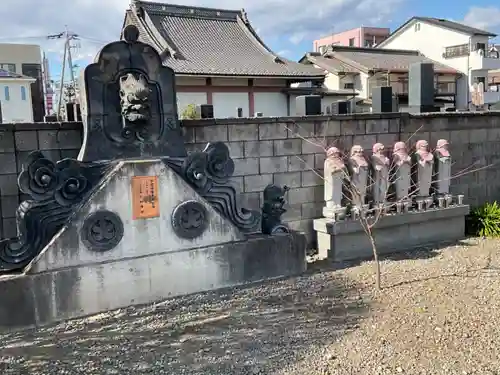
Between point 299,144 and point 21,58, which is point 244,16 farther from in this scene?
point 21,58

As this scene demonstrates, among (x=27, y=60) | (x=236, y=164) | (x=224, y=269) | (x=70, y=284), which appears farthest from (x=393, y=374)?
(x=27, y=60)

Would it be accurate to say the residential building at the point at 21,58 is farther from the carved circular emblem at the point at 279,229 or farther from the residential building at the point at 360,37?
the carved circular emblem at the point at 279,229

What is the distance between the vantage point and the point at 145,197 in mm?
4859

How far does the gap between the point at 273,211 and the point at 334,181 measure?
1167 millimetres

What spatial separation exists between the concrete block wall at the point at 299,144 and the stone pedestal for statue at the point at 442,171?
35 centimetres

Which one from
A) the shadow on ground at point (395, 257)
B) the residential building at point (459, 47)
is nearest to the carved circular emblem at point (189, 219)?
the shadow on ground at point (395, 257)

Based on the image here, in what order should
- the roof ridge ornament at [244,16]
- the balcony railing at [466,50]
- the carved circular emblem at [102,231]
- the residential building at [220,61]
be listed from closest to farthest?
the carved circular emblem at [102,231] → the residential building at [220,61] → the roof ridge ornament at [244,16] → the balcony railing at [466,50]

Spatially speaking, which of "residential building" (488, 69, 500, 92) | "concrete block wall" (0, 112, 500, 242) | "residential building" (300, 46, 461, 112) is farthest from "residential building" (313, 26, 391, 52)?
"concrete block wall" (0, 112, 500, 242)

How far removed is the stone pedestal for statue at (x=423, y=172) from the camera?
6953 mm

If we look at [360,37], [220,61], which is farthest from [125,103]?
[360,37]

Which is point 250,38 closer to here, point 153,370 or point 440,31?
point 440,31

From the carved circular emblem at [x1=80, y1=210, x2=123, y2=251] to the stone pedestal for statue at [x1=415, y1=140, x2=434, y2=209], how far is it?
4.31 m

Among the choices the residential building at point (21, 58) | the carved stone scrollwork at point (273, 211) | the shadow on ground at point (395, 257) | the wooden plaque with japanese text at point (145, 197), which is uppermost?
the residential building at point (21, 58)

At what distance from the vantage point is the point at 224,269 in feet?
17.4
